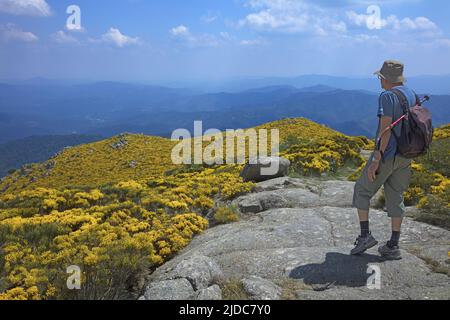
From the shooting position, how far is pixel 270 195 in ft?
44.9

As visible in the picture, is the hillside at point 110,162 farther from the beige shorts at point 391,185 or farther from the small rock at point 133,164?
the beige shorts at point 391,185

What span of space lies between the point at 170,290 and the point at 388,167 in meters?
4.70

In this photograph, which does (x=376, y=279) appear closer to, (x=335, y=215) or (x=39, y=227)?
(x=335, y=215)

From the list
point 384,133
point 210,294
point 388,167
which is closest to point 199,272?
point 210,294

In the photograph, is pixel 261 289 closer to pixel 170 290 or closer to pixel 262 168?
pixel 170 290

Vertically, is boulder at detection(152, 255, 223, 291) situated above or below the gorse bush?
above

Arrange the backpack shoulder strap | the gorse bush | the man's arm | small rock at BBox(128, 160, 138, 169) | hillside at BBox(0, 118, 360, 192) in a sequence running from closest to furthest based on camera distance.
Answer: the man's arm
the backpack shoulder strap
the gorse bush
hillside at BBox(0, 118, 360, 192)
small rock at BBox(128, 160, 138, 169)

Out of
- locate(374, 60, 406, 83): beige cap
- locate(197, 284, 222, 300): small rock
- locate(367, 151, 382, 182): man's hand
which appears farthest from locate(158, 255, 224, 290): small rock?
locate(374, 60, 406, 83): beige cap

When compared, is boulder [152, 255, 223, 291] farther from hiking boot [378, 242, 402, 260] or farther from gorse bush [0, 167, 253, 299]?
hiking boot [378, 242, 402, 260]

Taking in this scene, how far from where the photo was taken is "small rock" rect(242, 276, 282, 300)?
21.4 feet

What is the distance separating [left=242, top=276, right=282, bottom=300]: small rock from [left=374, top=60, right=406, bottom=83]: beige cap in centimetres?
448

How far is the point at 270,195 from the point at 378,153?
6.67 meters

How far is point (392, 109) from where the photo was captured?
711 cm
